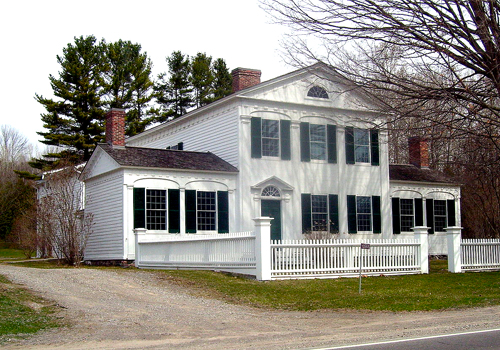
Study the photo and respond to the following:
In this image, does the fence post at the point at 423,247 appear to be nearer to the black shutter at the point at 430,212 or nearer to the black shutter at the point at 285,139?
the black shutter at the point at 285,139

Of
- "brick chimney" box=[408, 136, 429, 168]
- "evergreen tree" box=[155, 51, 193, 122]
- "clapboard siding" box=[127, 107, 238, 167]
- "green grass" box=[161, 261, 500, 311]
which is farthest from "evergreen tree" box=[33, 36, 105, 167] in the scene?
"green grass" box=[161, 261, 500, 311]

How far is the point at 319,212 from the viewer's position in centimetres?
2758

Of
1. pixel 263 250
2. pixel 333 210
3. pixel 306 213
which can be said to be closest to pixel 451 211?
pixel 333 210

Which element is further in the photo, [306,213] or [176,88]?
[176,88]

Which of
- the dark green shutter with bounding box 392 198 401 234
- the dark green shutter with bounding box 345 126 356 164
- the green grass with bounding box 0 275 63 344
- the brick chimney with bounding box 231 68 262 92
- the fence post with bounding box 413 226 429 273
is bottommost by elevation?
the green grass with bounding box 0 275 63 344

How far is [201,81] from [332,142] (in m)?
32.2

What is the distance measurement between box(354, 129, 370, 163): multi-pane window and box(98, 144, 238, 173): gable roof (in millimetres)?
6241

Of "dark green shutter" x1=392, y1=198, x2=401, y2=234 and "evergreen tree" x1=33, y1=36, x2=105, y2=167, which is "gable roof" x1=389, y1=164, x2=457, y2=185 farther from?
"evergreen tree" x1=33, y1=36, x2=105, y2=167

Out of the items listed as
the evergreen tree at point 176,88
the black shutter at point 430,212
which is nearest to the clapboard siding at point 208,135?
the black shutter at point 430,212

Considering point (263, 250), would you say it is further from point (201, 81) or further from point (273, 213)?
point (201, 81)

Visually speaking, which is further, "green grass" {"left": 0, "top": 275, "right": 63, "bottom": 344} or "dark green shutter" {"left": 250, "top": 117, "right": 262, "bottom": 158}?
"dark green shutter" {"left": 250, "top": 117, "right": 262, "bottom": 158}

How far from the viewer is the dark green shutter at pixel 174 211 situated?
24.3 metres

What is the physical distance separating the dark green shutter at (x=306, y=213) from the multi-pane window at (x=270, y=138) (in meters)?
2.23

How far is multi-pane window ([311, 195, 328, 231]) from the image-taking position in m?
27.3
